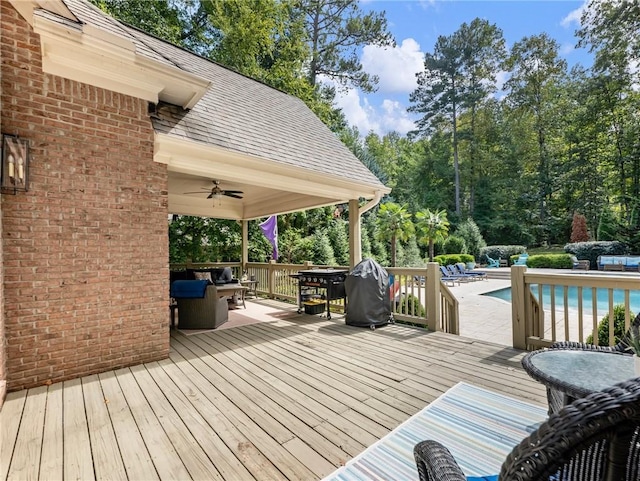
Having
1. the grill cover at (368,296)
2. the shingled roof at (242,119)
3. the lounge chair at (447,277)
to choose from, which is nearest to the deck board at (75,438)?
the shingled roof at (242,119)

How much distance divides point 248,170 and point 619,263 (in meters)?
21.8

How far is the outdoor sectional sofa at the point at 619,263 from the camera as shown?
16844 millimetres

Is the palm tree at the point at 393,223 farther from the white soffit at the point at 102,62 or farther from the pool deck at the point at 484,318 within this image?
the white soffit at the point at 102,62

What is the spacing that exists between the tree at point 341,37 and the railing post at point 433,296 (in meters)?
16.3

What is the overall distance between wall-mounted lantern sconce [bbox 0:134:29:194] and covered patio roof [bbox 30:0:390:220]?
933mm

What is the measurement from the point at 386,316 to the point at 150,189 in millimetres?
4372

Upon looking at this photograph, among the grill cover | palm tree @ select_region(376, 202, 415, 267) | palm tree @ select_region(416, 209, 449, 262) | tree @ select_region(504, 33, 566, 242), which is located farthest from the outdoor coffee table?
tree @ select_region(504, 33, 566, 242)

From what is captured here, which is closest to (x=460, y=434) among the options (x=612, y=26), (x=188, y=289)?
(x=188, y=289)

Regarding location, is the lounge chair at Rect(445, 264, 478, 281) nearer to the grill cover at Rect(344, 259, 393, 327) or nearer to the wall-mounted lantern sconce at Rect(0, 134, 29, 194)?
the grill cover at Rect(344, 259, 393, 327)

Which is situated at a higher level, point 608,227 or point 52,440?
point 608,227

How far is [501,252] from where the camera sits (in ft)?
78.5

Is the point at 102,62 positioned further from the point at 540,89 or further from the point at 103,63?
the point at 540,89

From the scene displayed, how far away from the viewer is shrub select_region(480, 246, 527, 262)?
23719 mm

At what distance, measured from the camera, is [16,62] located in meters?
3.17
